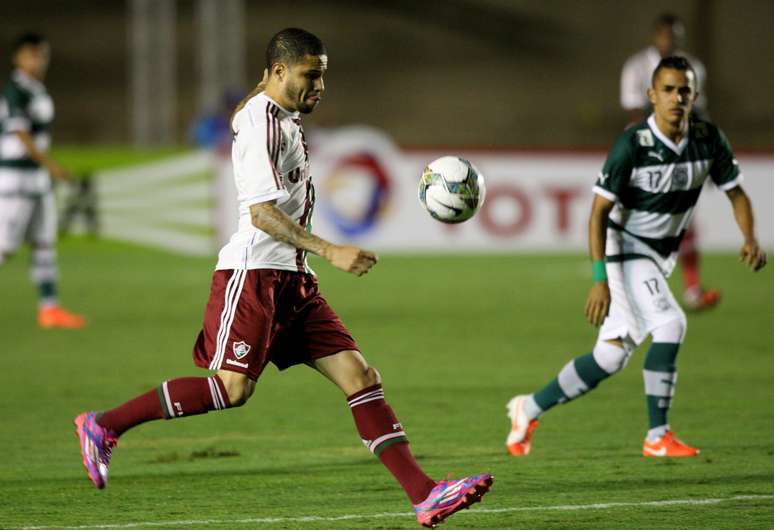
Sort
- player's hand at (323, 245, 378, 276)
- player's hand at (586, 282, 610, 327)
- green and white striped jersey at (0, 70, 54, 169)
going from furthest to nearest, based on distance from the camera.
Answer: green and white striped jersey at (0, 70, 54, 169) < player's hand at (586, 282, 610, 327) < player's hand at (323, 245, 378, 276)

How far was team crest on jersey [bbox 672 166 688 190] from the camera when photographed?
6.88 metres

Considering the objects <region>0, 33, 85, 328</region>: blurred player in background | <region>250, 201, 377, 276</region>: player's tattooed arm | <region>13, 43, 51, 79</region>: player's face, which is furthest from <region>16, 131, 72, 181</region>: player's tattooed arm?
<region>250, 201, 377, 276</region>: player's tattooed arm

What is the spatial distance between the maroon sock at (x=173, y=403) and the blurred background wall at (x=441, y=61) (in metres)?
24.0

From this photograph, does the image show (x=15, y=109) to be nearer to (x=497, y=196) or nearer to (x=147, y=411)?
(x=147, y=411)

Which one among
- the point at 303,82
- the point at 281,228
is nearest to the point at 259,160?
the point at 281,228

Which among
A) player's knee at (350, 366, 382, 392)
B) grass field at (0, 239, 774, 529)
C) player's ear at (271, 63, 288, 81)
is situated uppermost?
player's ear at (271, 63, 288, 81)

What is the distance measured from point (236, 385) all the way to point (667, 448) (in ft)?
7.88

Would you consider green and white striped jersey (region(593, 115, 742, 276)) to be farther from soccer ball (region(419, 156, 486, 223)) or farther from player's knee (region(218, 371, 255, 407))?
player's knee (region(218, 371, 255, 407))

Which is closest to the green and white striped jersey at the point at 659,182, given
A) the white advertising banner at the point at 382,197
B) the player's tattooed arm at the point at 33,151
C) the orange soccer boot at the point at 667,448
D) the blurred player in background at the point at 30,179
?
the orange soccer boot at the point at 667,448

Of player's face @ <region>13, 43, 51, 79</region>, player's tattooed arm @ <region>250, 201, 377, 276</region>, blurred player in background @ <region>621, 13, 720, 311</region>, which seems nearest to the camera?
player's tattooed arm @ <region>250, 201, 377, 276</region>

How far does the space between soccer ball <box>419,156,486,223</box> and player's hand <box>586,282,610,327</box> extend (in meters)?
0.86

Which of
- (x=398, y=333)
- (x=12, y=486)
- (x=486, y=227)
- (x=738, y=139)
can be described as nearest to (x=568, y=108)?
(x=738, y=139)

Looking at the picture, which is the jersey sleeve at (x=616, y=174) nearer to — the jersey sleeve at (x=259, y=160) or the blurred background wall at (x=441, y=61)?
the jersey sleeve at (x=259, y=160)

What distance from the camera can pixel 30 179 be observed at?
1247cm
